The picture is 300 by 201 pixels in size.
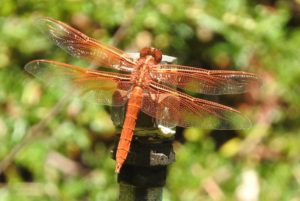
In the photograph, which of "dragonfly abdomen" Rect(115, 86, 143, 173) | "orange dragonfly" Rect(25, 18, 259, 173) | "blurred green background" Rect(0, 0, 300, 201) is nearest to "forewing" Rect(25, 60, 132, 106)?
"orange dragonfly" Rect(25, 18, 259, 173)

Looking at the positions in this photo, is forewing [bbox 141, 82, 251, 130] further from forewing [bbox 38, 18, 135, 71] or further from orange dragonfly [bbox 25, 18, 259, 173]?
forewing [bbox 38, 18, 135, 71]

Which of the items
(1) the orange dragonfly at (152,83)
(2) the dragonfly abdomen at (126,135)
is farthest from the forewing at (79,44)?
(2) the dragonfly abdomen at (126,135)

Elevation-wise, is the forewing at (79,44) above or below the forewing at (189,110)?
above

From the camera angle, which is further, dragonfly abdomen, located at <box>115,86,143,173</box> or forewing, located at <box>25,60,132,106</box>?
forewing, located at <box>25,60,132,106</box>

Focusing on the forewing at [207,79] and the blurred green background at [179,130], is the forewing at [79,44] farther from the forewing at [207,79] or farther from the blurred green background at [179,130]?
the blurred green background at [179,130]

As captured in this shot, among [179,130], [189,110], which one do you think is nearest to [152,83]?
[189,110]

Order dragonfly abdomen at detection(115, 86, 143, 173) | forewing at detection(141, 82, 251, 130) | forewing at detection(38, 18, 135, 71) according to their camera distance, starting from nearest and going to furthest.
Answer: dragonfly abdomen at detection(115, 86, 143, 173)
forewing at detection(141, 82, 251, 130)
forewing at detection(38, 18, 135, 71)

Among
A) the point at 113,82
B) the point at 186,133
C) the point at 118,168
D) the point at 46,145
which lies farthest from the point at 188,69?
the point at 186,133
